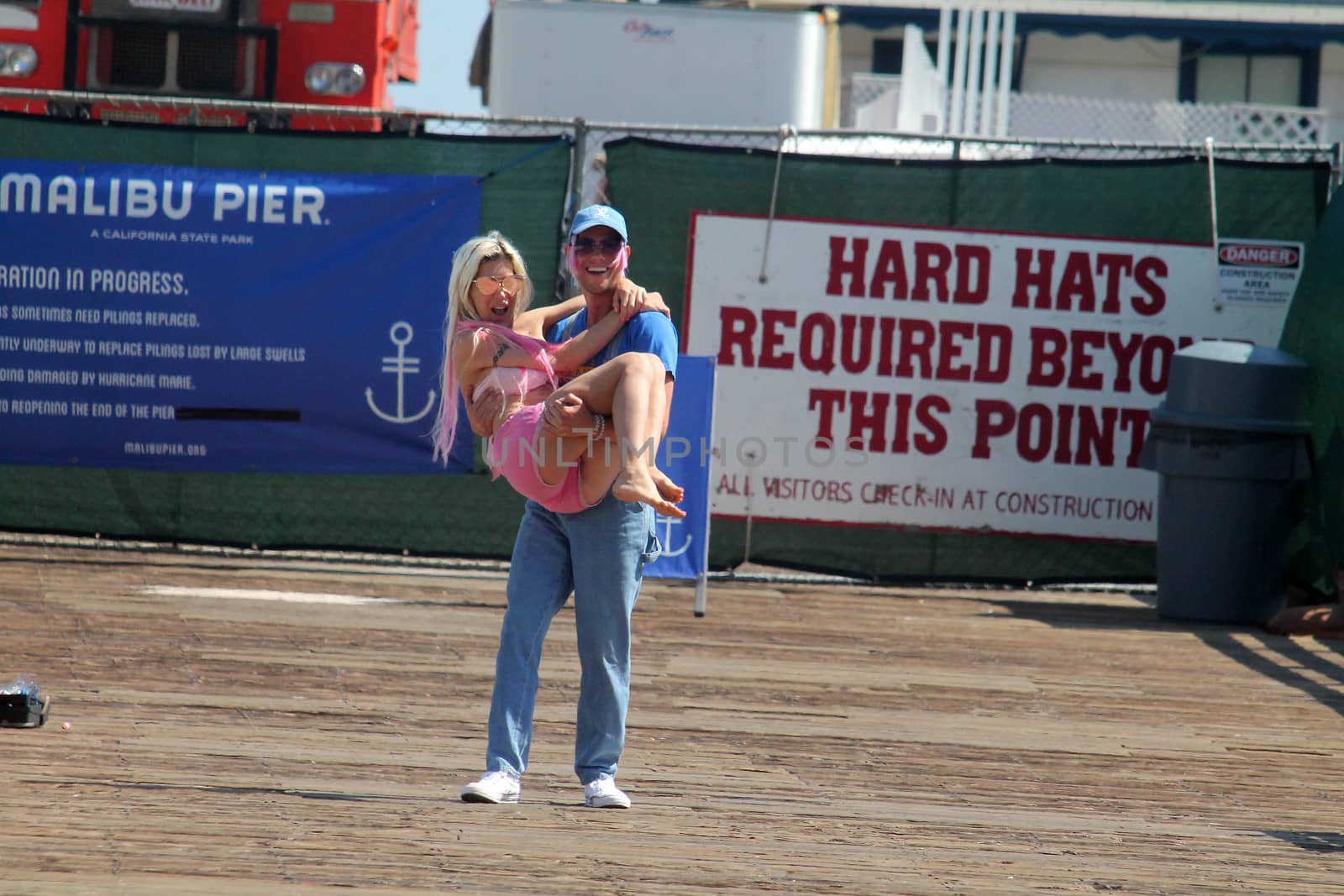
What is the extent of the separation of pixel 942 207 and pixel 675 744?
471 centimetres

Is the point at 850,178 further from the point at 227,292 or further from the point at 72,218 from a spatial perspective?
the point at 72,218

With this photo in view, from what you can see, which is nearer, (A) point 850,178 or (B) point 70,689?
(B) point 70,689

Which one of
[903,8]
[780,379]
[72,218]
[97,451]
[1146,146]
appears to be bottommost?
[97,451]

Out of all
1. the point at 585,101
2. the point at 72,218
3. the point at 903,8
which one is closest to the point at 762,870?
the point at 72,218

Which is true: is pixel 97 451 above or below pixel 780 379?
below

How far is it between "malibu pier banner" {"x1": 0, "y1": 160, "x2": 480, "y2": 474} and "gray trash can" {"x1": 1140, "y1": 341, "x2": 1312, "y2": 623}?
13.6 feet

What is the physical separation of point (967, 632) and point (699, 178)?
3081mm

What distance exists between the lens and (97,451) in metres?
9.55

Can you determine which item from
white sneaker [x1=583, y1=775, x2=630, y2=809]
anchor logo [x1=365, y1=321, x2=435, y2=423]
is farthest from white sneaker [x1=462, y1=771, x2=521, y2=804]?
anchor logo [x1=365, y1=321, x2=435, y2=423]

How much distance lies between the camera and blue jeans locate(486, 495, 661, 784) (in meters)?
4.72

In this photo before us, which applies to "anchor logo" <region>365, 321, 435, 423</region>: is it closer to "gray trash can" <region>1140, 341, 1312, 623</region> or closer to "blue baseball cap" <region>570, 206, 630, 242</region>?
"gray trash can" <region>1140, 341, 1312, 623</region>

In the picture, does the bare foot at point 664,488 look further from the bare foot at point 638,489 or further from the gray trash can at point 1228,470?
the gray trash can at point 1228,470

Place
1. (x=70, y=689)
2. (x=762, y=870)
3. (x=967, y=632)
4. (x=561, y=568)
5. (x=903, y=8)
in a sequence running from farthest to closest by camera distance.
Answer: (x=903, y=8), (x=967, y=632), (x=70, y=689), (x=561, y=568), (x=762, y=870)

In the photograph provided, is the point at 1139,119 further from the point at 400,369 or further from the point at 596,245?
the point at 596,245
